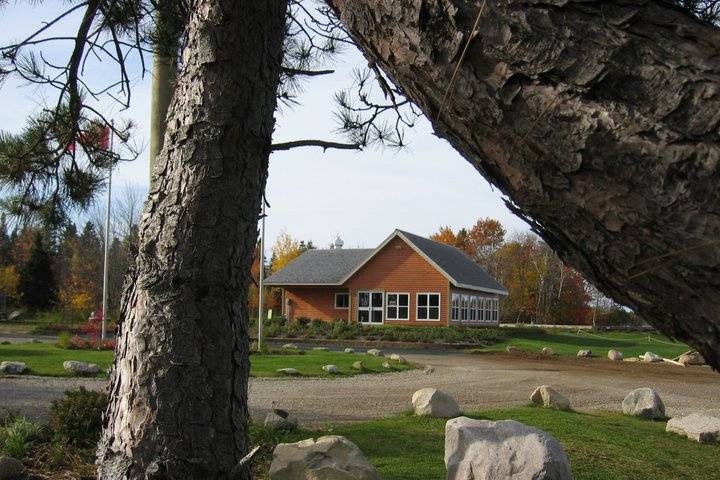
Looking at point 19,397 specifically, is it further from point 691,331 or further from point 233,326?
point 691,331

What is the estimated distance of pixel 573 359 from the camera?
2472 centimetres

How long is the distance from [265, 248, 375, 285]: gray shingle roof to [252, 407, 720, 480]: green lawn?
Result: 2941 centimetres

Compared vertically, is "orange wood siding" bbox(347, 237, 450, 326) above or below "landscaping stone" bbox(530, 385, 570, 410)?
above

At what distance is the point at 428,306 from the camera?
120 ft

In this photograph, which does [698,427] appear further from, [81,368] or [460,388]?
[81,368]

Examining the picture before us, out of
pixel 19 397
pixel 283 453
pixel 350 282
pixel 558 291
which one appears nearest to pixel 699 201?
pixel 283 453

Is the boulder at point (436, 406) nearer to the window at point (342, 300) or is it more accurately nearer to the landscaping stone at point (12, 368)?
the landscaping stone at point (12, 368)

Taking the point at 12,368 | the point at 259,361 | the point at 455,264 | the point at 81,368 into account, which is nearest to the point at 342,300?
the point at 455,264

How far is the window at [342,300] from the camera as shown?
3944cm

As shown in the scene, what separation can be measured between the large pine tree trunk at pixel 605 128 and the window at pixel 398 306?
117ft

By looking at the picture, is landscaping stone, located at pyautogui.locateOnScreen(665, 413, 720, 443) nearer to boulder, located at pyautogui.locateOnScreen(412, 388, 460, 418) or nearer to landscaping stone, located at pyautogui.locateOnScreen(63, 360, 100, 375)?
boulder, located at pyautogui.locateOnScreen(412, 388, 460, 418)

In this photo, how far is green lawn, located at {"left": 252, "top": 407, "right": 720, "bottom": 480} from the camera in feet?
21.7

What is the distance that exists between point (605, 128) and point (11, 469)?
5.95 m

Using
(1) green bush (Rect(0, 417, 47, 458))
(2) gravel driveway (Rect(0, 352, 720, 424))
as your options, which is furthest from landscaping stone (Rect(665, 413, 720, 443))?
(1) green bush (Rect(0, 417, 47, 458))
